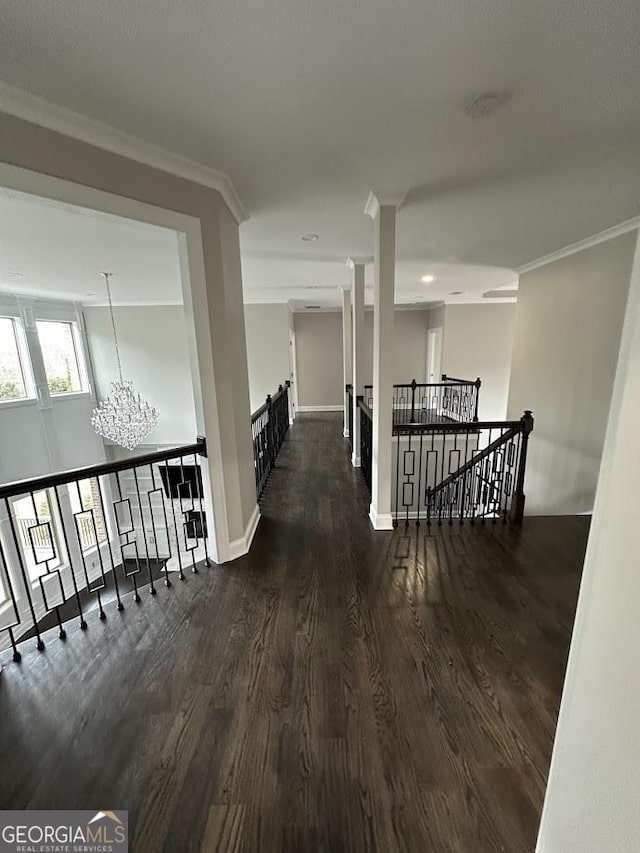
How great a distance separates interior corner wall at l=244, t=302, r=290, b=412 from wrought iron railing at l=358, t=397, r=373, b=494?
3.42m

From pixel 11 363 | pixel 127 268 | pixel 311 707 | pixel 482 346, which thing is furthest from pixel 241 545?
pixel 482 346

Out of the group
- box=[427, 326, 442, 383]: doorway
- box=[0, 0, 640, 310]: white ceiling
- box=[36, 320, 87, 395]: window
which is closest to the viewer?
box=[0, 0, 640, 310]: white ceiling

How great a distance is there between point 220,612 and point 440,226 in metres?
3.86

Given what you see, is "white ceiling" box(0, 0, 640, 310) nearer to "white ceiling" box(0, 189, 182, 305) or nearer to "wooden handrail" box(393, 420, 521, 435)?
"white ceiling" box(0, 189, 182, 305)

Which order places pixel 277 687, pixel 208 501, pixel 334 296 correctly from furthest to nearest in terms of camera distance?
pixel 334 296, pixel 208 501, pixel 277 687

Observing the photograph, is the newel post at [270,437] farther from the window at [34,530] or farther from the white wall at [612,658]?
the white wall at [612,658]

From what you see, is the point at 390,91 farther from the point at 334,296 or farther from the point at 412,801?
the point at 334,296

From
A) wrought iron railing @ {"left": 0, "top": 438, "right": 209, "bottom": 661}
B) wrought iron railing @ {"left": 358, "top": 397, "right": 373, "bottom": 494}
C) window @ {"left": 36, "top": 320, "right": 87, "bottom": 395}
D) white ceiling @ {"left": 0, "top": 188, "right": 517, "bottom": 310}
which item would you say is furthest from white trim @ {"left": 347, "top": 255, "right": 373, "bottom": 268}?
window @ {"left": 36, "top": 320, "right": 87, "bottom": 395}

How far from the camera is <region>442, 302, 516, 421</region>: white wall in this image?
334 inches

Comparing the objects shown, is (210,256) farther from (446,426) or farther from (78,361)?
(78,361)

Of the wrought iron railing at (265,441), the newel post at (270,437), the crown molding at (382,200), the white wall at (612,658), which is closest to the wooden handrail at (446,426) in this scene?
the wrought iron railing at (265,441)

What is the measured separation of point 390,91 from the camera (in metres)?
1.52

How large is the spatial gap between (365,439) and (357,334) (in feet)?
4.98

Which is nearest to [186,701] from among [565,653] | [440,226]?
[565,653]
